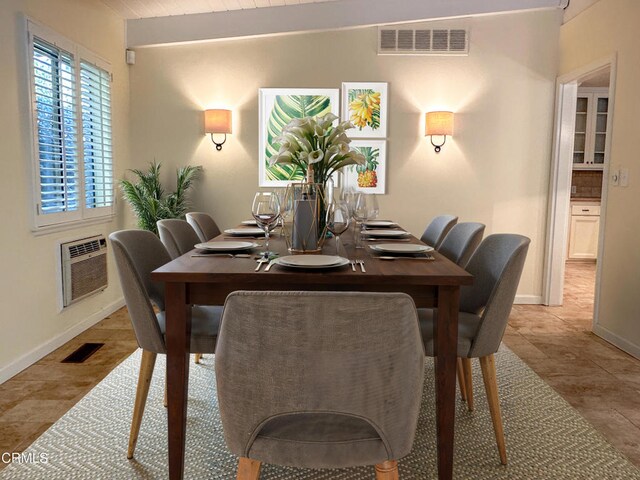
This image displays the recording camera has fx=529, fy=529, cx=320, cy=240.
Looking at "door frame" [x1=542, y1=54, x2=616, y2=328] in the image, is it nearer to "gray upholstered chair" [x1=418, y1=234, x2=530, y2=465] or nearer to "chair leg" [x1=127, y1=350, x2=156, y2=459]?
"gray upholstered chair" [x1=418, y1=234, x2=530, y2=465]

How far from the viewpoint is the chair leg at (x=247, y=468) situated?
135 centimetres

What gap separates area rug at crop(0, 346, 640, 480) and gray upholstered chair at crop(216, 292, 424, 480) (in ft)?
2.51

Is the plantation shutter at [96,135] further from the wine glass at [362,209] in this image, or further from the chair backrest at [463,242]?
the chair backrest at [463,242]

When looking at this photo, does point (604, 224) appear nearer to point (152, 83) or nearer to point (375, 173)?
point (375, 173)

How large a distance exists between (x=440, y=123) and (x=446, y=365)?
3.29 m

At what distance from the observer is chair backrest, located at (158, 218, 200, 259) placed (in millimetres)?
2697

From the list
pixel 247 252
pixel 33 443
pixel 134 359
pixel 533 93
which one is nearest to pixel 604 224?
pixel 533 93

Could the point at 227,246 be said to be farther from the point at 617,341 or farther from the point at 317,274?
the point at 617,341

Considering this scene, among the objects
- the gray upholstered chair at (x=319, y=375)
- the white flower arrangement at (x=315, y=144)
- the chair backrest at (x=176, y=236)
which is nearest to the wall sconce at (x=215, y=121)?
the chair backrest at (x=176, y=236)

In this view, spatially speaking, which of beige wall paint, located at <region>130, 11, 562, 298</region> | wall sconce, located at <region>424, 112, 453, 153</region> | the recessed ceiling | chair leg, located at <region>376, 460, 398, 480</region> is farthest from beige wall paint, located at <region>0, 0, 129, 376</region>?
wall sconce, located at <region>424, 112, 453, 153</region>

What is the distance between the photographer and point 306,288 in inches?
68.4

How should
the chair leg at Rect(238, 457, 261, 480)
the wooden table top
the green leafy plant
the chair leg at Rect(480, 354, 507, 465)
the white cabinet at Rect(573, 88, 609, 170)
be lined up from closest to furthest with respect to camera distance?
the chair leg at Rect(238, 457, 261, 480) < the wooden table top < the chair leg at Rect(480, 354, 507, 465) < the green leafy plant < the white cabinet at Rect(573, 88, 609, 170)

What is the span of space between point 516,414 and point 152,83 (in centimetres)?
397

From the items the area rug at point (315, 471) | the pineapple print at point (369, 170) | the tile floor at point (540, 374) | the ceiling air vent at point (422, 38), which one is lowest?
the tile floor at point (540, 374)
